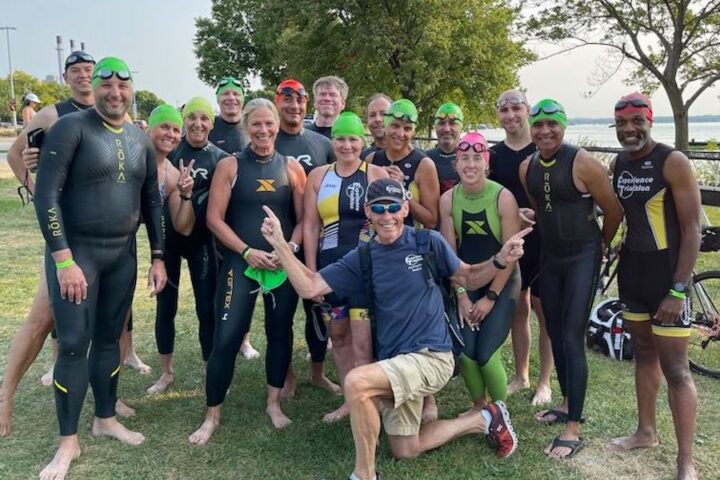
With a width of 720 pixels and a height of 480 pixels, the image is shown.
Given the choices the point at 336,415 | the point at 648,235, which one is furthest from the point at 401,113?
the point at 336,415

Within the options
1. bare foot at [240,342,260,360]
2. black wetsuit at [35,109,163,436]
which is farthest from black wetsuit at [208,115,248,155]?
bare foot at [240,342,260,360]

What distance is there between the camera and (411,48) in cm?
2469

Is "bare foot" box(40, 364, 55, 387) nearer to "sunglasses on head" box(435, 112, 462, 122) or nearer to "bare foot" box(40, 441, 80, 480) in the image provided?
"bare foot" box(40, 441, 80, 480)

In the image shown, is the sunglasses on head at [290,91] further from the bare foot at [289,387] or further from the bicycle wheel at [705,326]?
the bicycle wheel at [705,326]

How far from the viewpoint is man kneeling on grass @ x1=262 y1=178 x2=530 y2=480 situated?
343 cm

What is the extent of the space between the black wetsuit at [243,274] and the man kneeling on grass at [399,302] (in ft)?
1.79

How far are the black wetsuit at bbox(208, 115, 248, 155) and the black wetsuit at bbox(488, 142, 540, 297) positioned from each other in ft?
7.86

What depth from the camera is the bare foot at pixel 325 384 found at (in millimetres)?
4941

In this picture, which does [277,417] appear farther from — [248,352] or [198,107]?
[198,107]

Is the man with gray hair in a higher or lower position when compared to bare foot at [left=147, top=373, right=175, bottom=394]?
higher

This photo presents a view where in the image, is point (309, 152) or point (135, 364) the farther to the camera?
point (135, 364)

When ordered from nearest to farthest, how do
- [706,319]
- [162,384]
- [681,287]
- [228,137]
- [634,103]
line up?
[681,287] → [634,103] → [162,384] → [706,319] → [228,137]

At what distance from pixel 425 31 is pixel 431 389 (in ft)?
74.5

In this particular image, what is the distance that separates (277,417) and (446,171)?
250 centimetres
